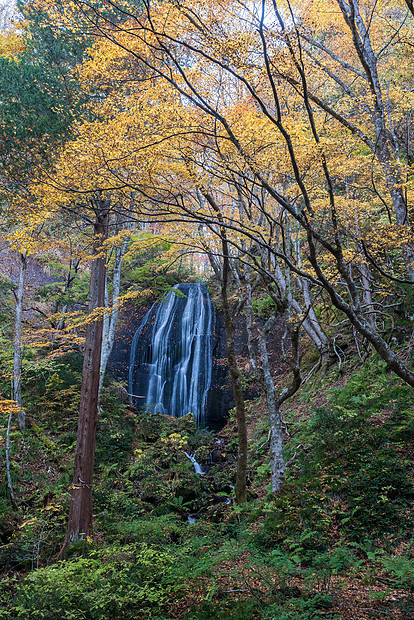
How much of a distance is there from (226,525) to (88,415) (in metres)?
3.04

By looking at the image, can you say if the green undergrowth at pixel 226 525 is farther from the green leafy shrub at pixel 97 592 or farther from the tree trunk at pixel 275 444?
the tree trunk at pixel 275 444

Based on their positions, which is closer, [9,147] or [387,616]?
[387,616]

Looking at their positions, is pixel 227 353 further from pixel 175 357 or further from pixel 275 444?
pixel 175 357

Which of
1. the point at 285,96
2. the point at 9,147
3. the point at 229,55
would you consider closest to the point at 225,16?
the point at 229,55

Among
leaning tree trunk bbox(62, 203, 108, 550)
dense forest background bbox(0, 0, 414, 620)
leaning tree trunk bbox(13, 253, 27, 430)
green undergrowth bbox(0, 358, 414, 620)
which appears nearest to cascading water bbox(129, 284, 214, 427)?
dense forest background bbox(0, 0, 414, 620)

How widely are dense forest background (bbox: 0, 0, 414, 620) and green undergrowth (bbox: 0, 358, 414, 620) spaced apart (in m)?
0.03

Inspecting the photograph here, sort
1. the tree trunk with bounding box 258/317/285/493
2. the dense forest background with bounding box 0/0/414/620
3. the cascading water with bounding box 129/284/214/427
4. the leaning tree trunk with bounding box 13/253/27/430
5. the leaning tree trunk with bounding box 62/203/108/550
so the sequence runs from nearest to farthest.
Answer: the dense forest background with bounding box 0/0/414/620, the tree trunk with bounding box 258/317/285/493, the leaning tree trunk with bounding box 62/203/108/550, the leaning tree trunk with bounding box 13/253/27/430, the cascading water with bounding box 129/284/214/427

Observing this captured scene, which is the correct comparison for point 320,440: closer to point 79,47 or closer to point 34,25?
point 79,47

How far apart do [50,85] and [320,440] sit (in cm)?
889

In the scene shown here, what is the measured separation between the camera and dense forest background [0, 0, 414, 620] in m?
3.57

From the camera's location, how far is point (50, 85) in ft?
25.4

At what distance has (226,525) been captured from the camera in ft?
19.4

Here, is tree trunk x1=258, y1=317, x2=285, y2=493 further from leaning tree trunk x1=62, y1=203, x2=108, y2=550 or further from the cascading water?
the cascading water

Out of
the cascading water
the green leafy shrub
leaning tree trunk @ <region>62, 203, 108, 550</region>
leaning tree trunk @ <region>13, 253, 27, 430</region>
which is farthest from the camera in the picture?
the cascading water
